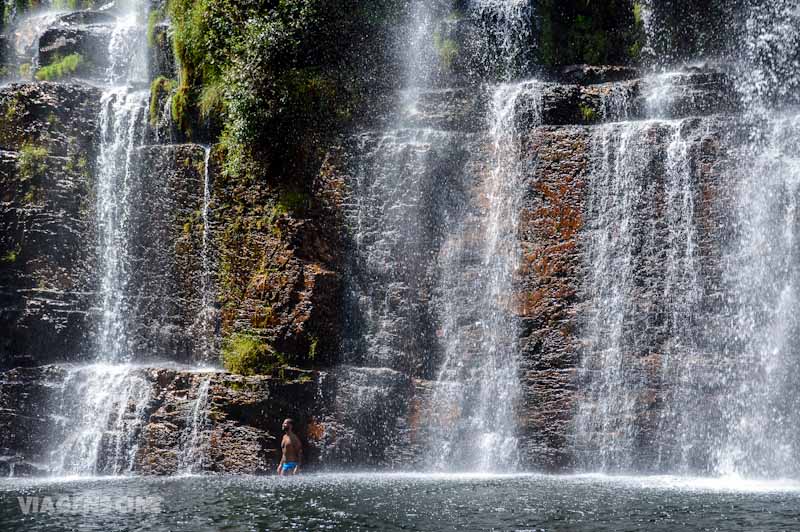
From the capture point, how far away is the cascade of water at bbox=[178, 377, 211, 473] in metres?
15.9

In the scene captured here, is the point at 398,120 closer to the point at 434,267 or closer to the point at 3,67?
the point at 434,267

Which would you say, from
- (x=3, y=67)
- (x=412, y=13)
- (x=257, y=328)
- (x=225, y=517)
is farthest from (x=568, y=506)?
(x=3, y=67)

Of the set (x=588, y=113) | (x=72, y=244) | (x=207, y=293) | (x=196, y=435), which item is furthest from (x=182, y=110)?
(x=588, y=113)

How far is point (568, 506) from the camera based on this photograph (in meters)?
10.7

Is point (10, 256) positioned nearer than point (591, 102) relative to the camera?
No

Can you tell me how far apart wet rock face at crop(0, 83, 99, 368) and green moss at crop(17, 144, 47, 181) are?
0.02 m

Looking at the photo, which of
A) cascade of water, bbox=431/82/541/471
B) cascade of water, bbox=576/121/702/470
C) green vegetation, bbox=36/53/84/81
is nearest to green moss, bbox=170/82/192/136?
green vegetation, bbox=36/53/84/81

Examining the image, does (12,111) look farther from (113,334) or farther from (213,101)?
(113,334)

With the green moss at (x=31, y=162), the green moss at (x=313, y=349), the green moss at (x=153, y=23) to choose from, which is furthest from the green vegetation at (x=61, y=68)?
the green moss at (x=313, y=349)

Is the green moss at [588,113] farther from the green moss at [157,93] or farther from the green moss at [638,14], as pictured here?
the green moss at [157,93]

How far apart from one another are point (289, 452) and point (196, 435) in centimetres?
191

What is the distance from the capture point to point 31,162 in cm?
1892

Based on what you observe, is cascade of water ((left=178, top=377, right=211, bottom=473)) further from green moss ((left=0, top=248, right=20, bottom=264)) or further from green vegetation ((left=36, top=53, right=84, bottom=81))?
green vegetation ((left=36, top=53, right=84, bottom=81))

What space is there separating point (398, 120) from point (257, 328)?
540 centimetres
